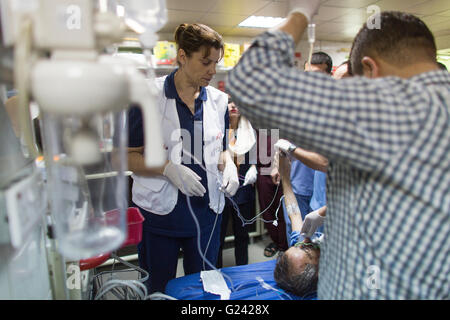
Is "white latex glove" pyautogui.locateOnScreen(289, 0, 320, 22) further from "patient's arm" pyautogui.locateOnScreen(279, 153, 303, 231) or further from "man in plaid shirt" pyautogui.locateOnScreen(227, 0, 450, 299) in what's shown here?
"patient's arm" pyautogui.locateOnScreen(279, 153, 303, 231)

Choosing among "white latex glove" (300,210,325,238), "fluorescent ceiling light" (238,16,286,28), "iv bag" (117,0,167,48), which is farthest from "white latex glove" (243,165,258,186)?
"fluorescent ceiling light" (238,16,286,28)

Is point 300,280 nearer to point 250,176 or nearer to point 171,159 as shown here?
point 171,159

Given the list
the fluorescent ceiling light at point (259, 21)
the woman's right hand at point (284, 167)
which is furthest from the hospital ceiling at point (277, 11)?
the woman's right hand at point (284, 167)

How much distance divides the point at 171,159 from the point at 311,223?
0.78 m

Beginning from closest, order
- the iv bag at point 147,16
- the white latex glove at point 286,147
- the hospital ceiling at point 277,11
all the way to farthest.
→ the iv bag at point 147,16
the white latex glove at point 286,147
the hospital ceiling at point 277,11

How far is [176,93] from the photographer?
1552 mm

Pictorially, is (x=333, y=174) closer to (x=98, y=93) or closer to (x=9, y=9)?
(x=98, y=93)

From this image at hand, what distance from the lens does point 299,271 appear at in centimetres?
134

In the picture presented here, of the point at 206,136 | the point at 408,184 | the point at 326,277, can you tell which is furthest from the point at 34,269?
the point at 206,136

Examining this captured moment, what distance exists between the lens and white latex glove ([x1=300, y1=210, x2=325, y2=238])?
1454 millimetres

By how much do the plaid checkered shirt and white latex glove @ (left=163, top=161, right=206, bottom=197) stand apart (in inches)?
33.2

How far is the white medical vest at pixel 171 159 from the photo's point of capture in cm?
151

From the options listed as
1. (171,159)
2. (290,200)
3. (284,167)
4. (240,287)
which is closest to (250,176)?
(284,167)

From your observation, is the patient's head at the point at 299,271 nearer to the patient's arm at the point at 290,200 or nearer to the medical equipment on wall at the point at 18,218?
the patient's arm at the point at 290,200
